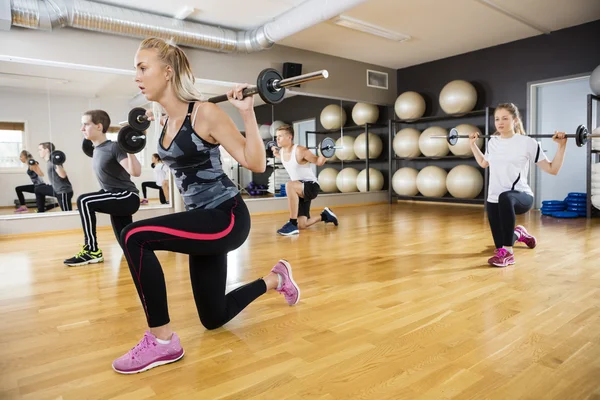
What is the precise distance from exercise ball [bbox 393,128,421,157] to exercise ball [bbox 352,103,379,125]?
54cm

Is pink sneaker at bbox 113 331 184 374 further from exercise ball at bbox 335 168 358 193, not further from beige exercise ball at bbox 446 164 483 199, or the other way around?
exercise ball at bbox 335 168 358 193

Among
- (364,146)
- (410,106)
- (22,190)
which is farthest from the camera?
(364,146)

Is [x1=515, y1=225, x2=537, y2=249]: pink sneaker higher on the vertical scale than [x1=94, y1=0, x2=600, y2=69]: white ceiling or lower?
lower

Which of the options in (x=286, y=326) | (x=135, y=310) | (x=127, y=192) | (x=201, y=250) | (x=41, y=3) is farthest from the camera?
(x=41, y=3)

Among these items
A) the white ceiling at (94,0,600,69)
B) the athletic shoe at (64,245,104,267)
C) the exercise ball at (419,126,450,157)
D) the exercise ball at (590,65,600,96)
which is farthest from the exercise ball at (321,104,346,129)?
the athletic shoe at (64,245,104,267)

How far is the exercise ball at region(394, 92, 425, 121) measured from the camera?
665 cm

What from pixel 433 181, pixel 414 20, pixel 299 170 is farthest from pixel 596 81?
pixel 299 170

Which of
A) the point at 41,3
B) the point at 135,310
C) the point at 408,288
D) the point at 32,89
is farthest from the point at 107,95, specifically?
the point at 408,288

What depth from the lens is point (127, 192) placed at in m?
2.79

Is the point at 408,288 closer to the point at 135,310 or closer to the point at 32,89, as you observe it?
the point at 135,310

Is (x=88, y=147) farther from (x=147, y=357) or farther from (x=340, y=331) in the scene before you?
(x=340, y=331)

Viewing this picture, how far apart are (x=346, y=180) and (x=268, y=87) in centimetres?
557

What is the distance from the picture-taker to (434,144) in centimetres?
619

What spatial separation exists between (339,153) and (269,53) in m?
2.00
